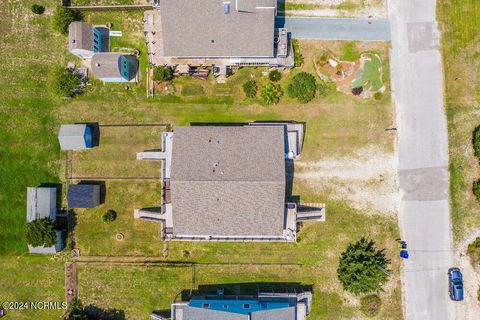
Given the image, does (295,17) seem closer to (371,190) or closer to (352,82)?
(352,82)

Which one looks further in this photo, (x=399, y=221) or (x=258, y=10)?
(x=399, y=221)

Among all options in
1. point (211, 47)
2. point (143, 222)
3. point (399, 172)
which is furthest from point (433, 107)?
point (143, 222)

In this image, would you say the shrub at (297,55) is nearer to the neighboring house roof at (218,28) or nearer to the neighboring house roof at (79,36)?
the neighboring house roof at (218,28)

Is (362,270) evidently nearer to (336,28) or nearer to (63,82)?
(336,28)

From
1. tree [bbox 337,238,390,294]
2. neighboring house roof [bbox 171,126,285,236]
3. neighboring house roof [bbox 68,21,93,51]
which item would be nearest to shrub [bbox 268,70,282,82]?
neighboring house roof [bbox 171,126,285,236]

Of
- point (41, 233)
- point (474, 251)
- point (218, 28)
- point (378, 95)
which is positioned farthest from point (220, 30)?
point (474, 251)

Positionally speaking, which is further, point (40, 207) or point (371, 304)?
point (40, 207)

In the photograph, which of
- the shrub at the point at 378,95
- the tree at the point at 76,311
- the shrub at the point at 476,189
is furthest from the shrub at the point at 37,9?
the shrub at the point at 476,189
